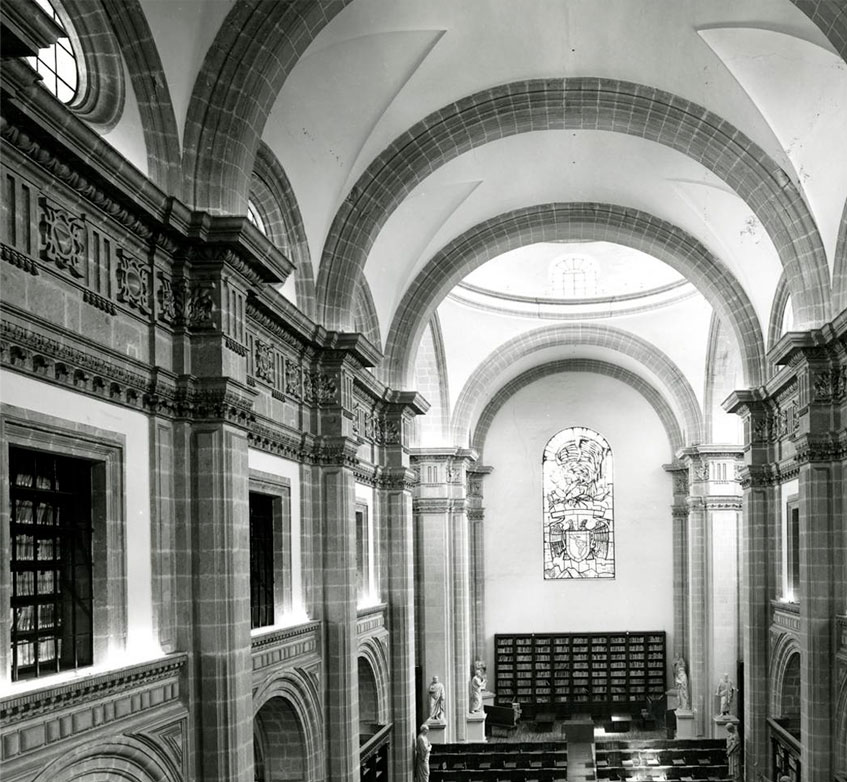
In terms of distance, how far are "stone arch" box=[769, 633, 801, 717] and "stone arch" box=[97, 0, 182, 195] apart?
1363 cm

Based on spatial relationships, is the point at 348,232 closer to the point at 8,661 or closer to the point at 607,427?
the point at 8,661

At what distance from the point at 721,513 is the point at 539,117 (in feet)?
54.7

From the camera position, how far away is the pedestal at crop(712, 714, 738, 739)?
26169 millimetres

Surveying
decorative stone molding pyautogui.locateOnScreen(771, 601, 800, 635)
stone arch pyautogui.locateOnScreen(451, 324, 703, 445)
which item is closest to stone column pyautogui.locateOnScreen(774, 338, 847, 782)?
decorative stone molding pyautogui.locateOnScreen(771, 601, 800, 635)

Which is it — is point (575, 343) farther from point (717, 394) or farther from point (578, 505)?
point (578, 505)

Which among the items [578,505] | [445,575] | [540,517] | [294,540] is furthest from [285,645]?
[578,505]

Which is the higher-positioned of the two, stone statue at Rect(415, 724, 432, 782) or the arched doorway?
the arched doorway

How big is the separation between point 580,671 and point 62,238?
30174 millimetres

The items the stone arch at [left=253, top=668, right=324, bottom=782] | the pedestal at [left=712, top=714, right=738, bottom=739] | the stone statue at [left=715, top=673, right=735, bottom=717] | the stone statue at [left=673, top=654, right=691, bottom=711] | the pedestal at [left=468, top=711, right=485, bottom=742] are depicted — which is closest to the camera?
the stone arch at [left=253, top=668, right=324, bottom=782]

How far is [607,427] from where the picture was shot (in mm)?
37469

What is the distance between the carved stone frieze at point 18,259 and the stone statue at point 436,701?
67.7 ft

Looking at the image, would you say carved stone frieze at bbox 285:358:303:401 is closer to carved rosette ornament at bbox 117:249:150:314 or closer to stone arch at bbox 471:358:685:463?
carved rosette ornament at bbox 117:249:150:314

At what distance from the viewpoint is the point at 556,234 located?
22.9 metres

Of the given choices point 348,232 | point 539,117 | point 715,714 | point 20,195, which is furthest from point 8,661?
point 715,714
